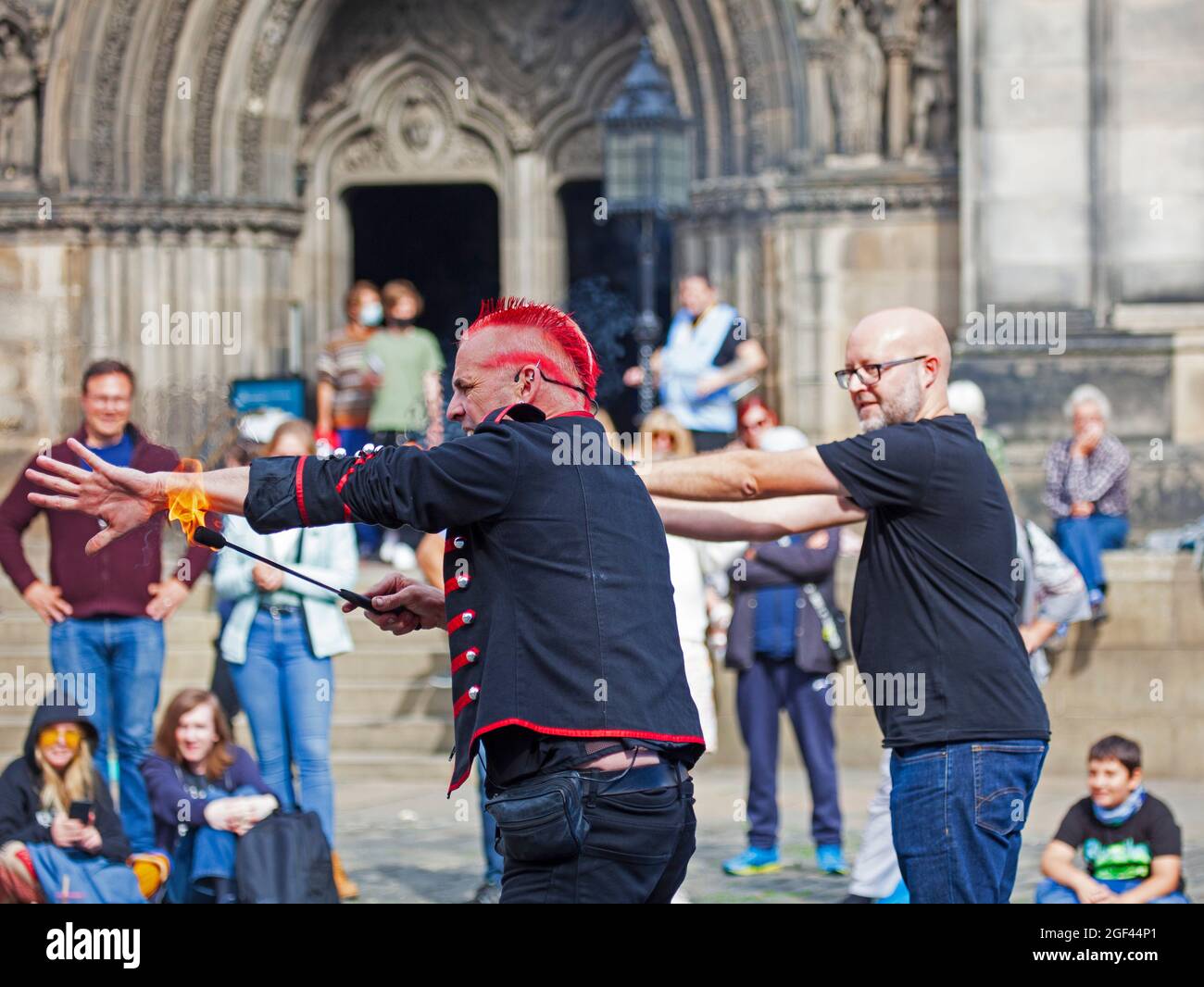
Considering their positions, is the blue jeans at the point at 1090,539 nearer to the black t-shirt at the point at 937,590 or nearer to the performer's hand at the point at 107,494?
the black t-shirt at the point at 937,590

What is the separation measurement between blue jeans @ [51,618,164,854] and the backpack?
2.66 ft

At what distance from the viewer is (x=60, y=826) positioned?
24.9 ft

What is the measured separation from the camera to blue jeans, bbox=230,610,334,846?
8562 mm

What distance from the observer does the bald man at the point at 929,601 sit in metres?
5.13

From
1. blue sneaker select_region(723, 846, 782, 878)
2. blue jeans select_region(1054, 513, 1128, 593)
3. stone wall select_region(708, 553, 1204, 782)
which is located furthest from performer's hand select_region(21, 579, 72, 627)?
blue jeans select_region(1054, 513, 1128, 593)

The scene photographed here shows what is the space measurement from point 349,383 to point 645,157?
2460mm

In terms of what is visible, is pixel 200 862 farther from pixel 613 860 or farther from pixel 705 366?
pixel 705 366

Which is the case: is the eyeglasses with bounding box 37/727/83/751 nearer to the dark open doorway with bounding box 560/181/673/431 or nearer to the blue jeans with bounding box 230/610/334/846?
the blue jeans with bounding box 230/610/334/846

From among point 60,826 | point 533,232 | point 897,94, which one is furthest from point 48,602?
point 533,232

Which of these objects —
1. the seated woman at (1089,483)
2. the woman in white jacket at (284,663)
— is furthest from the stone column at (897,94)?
the woman in white jacket at (284,663)

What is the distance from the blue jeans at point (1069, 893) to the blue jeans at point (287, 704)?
2.79m

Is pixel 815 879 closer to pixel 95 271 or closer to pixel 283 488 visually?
pixel 283 488
